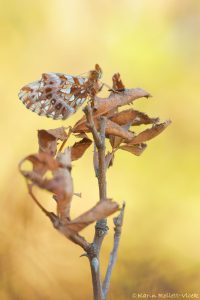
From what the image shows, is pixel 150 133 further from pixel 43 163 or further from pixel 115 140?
pixel 43 163

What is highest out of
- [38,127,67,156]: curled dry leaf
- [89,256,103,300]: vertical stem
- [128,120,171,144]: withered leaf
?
[38,127,67,156]: curled dry leaf

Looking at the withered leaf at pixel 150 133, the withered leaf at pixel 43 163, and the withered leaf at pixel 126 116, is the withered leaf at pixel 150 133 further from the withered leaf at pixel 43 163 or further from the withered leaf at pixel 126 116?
the withered leaf at pixel 43 163

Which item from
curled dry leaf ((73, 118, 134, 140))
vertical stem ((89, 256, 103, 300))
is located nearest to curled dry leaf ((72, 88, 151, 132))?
curled dry leaf ((73, 118, 134, 140))

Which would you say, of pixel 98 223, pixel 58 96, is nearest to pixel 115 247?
pixel 98 223

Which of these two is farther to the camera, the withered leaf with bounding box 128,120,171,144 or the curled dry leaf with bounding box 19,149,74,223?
the withered leaf with bounding box 128,120,171,144

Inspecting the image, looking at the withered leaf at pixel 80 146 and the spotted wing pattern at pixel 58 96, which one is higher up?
the spotted wing pattern at pixel 58 96

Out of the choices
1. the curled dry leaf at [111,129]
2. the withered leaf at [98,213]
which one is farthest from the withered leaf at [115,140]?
the withered leaf at [98,213]

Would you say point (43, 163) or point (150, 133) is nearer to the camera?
point (43, 163)

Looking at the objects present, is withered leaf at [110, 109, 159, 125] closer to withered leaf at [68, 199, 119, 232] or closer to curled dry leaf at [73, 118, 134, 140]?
curled dry leaf at [73, 118, 134, 140]
